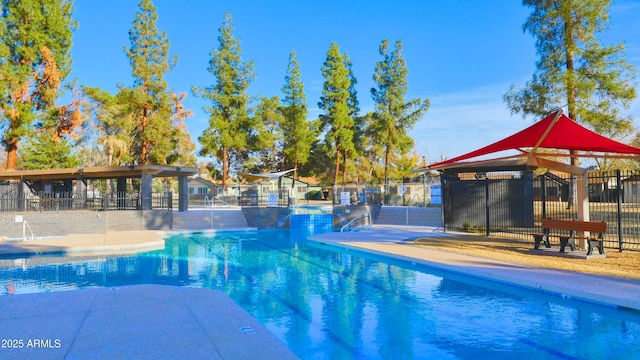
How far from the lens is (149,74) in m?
31.6

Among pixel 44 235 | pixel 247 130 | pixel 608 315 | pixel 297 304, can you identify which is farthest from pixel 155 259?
pixel 247 130

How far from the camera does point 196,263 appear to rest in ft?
38.9

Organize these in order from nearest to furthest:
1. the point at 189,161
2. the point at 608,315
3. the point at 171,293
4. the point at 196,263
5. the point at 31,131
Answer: the point at 608,315 → the point at 171,293 → the point at 196,263 → the point at 31,131 → the point at 189,161

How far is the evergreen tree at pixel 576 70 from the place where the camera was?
17.7m

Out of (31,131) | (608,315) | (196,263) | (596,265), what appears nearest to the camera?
(608,315)

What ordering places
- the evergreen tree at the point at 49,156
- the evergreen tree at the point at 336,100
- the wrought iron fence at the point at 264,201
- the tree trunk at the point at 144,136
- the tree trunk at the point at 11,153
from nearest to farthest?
the wrought iron fence at the point at 264,201 → the tree trunk at the point at 11,153 → the tree trunk at the point at 144,136 → the evergreen tree at the point at 49,156 → the evergreen tree at the point at 336,100

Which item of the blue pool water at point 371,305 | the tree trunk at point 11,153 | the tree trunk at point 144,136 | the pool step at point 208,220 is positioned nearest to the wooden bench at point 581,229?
the blue pool water at point 371,305

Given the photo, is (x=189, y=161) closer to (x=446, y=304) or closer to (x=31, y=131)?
(x=31, y=131)

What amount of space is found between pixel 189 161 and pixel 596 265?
119ft

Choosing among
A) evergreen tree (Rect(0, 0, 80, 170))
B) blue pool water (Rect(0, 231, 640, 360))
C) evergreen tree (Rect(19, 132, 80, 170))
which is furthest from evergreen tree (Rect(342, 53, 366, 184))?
blue pool water (Rect(0, 231, 640, 360))

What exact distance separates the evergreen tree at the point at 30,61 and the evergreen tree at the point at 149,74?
6923 mm

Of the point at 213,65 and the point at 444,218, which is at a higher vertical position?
the point at 213,65

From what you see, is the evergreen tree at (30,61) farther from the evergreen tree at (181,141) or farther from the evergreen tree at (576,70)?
the evergreen tree at (576,70)

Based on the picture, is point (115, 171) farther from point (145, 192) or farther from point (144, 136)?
point (144, 136)
